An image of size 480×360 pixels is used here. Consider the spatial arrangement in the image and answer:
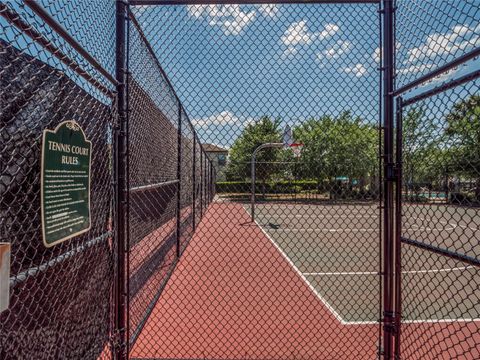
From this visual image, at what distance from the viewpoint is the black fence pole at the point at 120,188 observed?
8.11 ft

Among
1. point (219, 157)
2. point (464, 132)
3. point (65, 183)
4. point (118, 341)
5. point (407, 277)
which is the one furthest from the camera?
point (219, 157)

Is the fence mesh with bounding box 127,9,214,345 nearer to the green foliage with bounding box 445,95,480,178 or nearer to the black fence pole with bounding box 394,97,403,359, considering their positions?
the black fence pole with bounding box 394,97,403,359

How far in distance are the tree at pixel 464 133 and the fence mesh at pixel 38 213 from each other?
2367 mm

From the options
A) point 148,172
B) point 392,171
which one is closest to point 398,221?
point 392,171

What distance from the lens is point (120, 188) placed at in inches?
98.0

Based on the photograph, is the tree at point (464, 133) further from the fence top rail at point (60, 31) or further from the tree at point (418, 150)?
the fence top rail at point (60, 31)

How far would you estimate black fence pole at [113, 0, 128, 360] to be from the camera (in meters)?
2.47

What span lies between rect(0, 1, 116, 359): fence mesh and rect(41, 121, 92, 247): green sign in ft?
0.14

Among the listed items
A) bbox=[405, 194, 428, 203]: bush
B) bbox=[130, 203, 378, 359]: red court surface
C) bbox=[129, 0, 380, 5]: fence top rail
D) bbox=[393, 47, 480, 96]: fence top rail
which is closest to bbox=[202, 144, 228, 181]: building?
bbox=[130, 203, 378, 359]: red court surface

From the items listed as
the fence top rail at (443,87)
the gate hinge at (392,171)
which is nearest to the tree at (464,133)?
the fence top rail at (443,87)

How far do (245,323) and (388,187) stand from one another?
7.41 ft

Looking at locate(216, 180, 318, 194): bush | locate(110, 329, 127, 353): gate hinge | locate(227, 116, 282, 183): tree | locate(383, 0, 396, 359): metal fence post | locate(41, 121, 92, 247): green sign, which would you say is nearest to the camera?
locate(41, 121, 92, 247): green sign

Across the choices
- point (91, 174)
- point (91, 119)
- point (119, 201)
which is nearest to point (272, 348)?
point (119, 201)

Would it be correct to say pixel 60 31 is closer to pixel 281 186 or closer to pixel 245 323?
pixel 245 323
